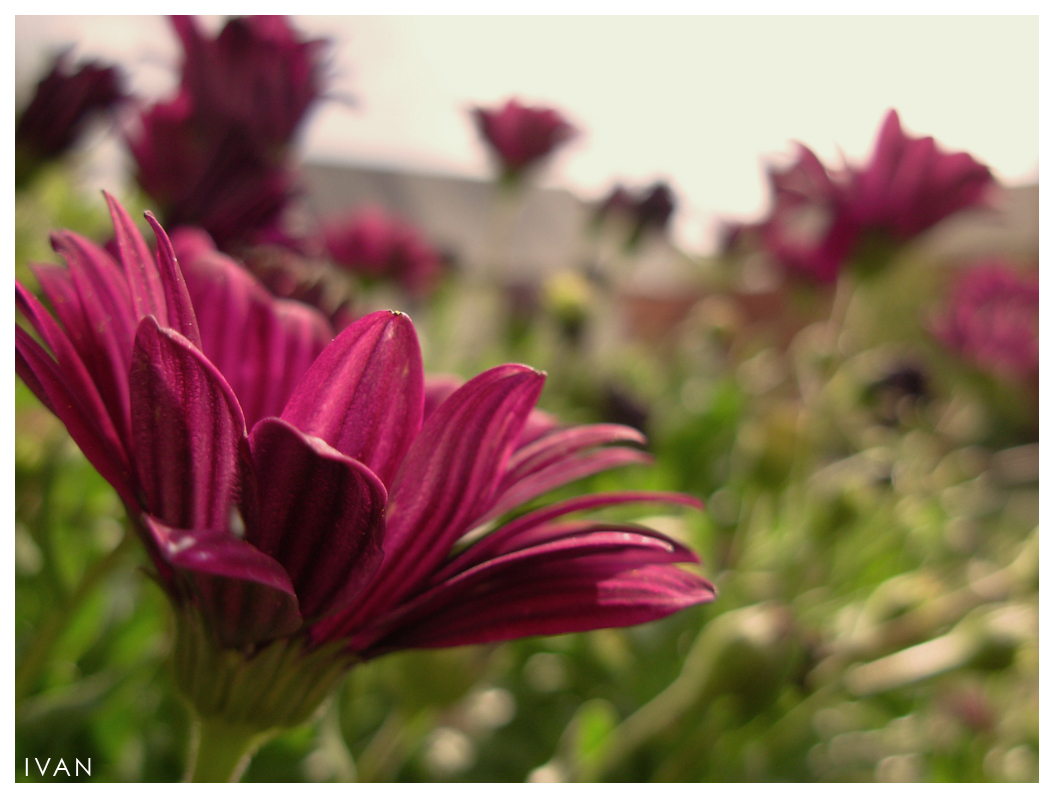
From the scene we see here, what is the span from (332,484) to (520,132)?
1.48 feet

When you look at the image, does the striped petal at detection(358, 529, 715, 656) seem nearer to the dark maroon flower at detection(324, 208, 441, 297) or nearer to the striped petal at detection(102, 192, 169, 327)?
the striped petal at detection(102, 192, 169, 327)

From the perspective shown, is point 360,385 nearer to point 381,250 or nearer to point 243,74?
point 243,74

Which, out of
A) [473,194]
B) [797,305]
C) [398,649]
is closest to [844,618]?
[797,305]

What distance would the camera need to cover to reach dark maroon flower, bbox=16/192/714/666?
114 mm

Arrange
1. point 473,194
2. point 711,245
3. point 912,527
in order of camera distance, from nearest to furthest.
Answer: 1. point 912,527
2. point 711,245
3. point 473,194

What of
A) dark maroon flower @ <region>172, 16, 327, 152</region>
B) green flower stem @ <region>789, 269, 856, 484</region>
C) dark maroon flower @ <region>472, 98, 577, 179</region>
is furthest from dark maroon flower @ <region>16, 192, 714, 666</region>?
dark maroon flower @ <region>472, 98, 577, 179</region>

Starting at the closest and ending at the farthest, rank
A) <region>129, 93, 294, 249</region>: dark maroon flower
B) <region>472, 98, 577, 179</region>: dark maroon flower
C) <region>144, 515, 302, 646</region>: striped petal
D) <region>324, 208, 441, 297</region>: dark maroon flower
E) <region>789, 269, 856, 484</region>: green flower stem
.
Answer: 1. <region>144, 515, 302, 646</region>: striped petal
2. <region>129, 93, 294, 249</region>: dark maroon flower
3. <region>789, 269, 856, 484</region>: green flower stem
4. <region>472, 98, 577, 179</region>: dark maroon flower
5. <region>324, 208, 441, 297</region>: dark maroon flower

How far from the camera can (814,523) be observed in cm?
40

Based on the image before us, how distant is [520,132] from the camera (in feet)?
1.71

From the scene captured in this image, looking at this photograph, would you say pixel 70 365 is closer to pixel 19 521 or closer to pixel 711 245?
pixel 19 521

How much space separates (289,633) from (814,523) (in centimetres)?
33

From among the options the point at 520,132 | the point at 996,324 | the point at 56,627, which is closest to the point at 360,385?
the point at 56,627

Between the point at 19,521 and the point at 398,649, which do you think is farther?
the point at 19,521

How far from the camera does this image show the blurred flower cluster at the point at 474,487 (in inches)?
4.9
